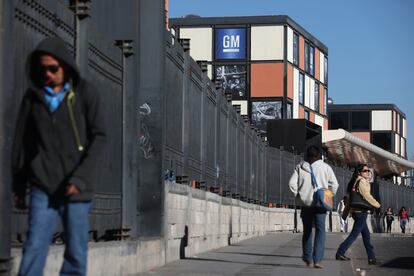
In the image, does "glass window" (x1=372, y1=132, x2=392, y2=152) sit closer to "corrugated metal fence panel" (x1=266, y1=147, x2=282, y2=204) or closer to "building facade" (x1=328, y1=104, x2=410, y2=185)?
"building facade" (x1=328, y1=104, x2=410, y2=185)

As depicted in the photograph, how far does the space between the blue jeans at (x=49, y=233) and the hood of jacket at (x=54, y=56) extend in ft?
2.17

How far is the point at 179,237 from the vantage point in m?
14.1

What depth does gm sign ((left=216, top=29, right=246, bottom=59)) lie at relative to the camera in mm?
65625

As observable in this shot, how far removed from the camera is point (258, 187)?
28.4m

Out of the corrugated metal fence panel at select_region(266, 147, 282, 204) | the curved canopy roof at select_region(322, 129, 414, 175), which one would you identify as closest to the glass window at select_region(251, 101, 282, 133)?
the curved canopy roof at select_region(322, 129, 414, 175)

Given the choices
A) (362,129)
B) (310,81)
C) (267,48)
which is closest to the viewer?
(267,48)

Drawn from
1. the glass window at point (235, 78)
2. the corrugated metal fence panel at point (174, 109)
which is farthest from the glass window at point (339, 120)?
the corrugated metal fence panel at point (174, 109)

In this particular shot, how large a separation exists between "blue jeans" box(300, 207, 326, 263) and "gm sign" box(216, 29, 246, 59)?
5270 cm

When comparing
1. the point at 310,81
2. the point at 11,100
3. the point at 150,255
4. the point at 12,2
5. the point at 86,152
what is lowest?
the point at 150,255

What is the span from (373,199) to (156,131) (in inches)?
145

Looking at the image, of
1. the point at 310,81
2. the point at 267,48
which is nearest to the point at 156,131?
the point at 267,48

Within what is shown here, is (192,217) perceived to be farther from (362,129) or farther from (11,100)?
(362,129)

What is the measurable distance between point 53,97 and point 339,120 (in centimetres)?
9289

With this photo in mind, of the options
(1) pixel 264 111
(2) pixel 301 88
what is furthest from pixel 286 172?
(2) pixel 301 88
